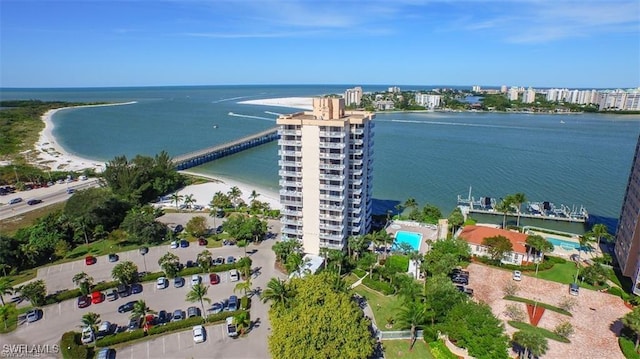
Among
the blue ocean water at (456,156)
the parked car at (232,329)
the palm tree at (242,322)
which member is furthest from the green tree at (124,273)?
the blue ocean water at (456,156)

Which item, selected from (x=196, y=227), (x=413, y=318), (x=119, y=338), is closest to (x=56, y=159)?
(x=196, y=227)

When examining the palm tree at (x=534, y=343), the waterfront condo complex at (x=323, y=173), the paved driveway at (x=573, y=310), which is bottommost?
the paved driveway at (x=573, y=310)

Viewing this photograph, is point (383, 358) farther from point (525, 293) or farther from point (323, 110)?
point (323, 110)

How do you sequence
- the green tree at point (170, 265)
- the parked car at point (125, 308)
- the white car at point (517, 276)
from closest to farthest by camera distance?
the parked car at point (125, 308)
the green tree at point (170, 265)
the white car at point (517, 276)

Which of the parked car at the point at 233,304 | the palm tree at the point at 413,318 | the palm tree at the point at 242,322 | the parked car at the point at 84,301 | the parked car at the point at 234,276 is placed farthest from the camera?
the parked car at the point at 234,276

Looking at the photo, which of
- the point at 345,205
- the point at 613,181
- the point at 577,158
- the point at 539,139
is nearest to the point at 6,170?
the point at 345,205

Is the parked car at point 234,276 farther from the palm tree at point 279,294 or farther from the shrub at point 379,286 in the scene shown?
the shrub at point 379,286

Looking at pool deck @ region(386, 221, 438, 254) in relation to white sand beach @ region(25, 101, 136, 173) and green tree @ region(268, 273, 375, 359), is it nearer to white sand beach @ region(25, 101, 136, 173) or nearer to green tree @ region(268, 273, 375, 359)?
green tree @ region(268, 273, 375, 359)
